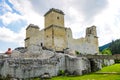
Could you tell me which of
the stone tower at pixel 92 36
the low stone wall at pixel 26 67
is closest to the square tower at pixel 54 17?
the stone tower at pixel 92 36

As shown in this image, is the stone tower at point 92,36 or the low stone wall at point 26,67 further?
the stone tower at point 92,36

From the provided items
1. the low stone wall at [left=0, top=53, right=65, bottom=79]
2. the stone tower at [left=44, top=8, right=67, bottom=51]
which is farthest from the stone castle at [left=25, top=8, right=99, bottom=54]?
the low stone wall at [left=0, top=53, right=65, bottom=79]

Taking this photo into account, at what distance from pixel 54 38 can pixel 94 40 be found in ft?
45.8

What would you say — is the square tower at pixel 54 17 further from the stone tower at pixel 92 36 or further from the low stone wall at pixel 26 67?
the low stone wall at pixel 26 67

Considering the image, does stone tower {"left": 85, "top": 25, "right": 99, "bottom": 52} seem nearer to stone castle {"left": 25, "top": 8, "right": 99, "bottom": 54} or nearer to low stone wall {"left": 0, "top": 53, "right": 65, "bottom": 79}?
stone castle {"left": 25, "top": 8, "right": 99, "bottom": 54}

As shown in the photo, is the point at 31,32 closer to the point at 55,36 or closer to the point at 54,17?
the point at 55,36

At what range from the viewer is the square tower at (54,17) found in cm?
3669

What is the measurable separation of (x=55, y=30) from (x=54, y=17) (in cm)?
240

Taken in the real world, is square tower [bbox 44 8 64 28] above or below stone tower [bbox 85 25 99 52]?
above

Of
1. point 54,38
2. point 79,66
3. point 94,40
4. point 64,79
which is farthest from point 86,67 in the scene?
point 94,40

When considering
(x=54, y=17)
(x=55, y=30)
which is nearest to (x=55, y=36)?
(x=55, y=30)

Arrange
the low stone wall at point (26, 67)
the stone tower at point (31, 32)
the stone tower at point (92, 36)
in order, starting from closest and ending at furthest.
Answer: the low stone wall at point (26, 67), the stone tower at point (31, 32), the stone tower at point (92, 36)

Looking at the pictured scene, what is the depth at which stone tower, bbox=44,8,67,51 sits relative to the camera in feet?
120

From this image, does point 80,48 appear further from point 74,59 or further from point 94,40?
point 74,59
